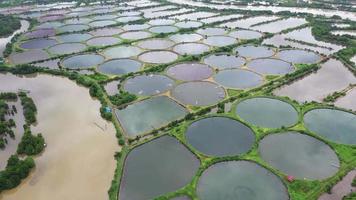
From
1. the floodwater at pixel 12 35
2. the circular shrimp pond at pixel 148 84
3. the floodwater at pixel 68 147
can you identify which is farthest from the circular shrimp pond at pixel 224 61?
the floodwater at pixel 12 35

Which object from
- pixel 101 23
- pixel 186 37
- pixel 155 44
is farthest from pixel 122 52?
pixel 101 23

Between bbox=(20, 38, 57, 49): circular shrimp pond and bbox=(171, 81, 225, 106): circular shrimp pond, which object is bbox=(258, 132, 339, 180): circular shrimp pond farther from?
bbox=(20, 38, 57, 49): circular shrimp pond

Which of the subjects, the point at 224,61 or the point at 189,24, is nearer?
the point at 224,61

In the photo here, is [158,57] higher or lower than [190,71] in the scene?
higher

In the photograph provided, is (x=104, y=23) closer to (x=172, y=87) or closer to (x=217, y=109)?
(x=172, y=87)

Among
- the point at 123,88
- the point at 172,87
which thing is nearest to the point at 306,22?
the point at 172,87

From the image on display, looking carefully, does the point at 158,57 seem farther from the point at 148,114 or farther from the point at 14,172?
the point at 14,172

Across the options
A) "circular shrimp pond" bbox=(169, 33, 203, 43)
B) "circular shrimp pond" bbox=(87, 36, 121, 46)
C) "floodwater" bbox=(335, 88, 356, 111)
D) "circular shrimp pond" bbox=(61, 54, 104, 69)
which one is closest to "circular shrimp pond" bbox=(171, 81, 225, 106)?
"floodwater" bbox=(335, 88, 356, 111)

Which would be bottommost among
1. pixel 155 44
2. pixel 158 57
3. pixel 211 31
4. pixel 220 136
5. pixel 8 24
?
pixel 220 136
